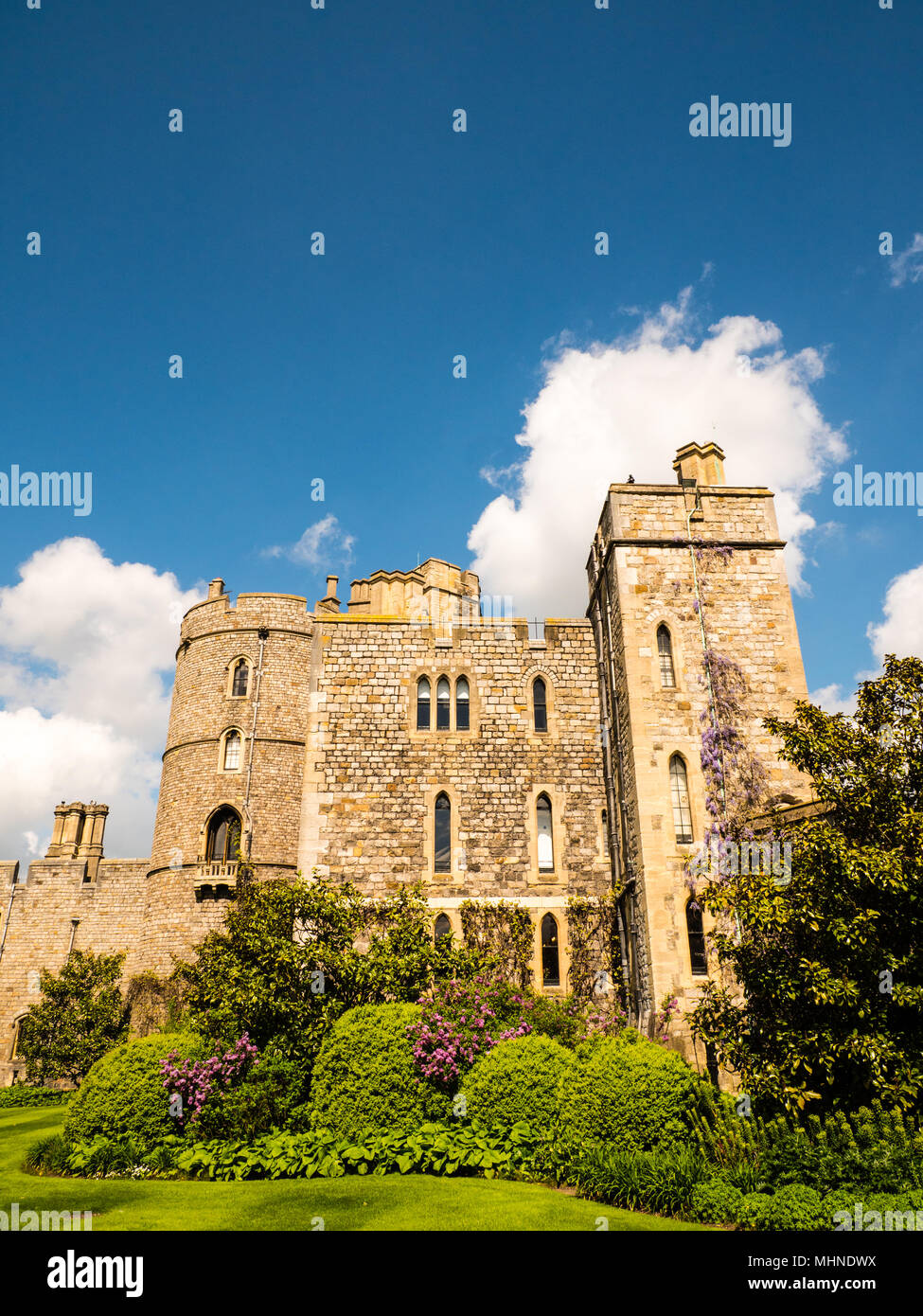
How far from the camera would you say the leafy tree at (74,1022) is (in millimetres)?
27125

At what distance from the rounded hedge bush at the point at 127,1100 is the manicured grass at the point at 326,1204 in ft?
3.20

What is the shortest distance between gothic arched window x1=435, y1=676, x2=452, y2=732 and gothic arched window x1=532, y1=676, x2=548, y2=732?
217cm

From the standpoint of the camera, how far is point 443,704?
20125 mm

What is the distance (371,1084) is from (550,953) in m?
6.84

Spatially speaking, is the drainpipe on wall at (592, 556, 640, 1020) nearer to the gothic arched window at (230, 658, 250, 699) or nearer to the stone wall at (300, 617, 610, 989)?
the stone wall at (300, 617, 610, 989)

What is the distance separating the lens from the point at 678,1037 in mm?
14805

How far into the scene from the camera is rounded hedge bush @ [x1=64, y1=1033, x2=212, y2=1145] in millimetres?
12211

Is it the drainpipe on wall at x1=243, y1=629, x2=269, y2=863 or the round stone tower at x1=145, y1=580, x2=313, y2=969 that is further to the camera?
the drainpipe on wall at x1=243, y1=629, x2=269, y2=863

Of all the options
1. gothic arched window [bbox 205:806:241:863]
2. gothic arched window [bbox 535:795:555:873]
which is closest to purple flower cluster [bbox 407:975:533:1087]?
gothic arched window [bbox 535:795:555:873]

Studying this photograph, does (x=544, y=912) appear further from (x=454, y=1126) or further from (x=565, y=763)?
(x=454, y=1126)

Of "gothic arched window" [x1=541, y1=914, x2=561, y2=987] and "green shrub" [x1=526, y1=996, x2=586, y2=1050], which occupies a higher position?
"gothic arched window" [x1=541, y1=914, x2=561, y2=987]

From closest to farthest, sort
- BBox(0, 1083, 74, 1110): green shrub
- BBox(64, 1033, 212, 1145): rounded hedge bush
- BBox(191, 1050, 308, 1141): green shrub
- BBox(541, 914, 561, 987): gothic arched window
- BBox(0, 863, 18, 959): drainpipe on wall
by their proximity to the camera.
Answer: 1. BBox(191, 1050, 308, 1141): green shrub
2. BBox(64, 1033, 212, 1145): rounded hedge bush
3. BBox(541, 914, 561, 987): gothic arched window
4. BBox(0, 1083, 74, 1110): green shrub
5. BBox(0, 863, 18, 959): drainpipe on wall
